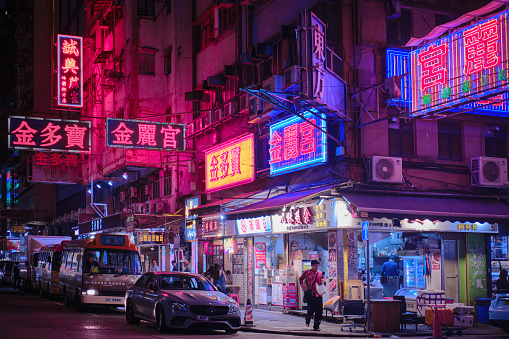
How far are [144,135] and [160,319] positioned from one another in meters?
12.3

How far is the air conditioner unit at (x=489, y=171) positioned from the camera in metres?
20.9

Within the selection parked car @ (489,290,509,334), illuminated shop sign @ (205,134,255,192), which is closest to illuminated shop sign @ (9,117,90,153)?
illuminated shop sign @ (205,134,255,192)

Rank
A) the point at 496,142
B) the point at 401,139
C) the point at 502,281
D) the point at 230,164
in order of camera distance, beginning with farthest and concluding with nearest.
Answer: the point at 230,164, the point at 496,142, the point at 401,139, the point at 502,281

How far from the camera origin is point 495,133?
22391mm

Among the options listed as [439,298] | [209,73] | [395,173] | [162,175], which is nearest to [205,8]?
[209,73]

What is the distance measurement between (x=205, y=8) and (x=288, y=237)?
1373 cm

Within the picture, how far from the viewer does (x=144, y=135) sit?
26734 mm

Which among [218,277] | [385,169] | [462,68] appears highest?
[462,68]

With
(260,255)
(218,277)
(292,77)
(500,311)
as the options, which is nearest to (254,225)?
(260,255)

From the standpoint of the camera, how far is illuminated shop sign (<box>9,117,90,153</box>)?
2653 centimetres

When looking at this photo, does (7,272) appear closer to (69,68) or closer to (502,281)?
(69,68)

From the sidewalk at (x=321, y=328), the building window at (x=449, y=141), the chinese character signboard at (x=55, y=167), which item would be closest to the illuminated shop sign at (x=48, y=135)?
the sidewalk at (x=321, y=328)

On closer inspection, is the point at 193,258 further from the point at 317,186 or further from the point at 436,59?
the point at 436,59

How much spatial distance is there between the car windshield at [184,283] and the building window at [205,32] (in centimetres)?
1576
